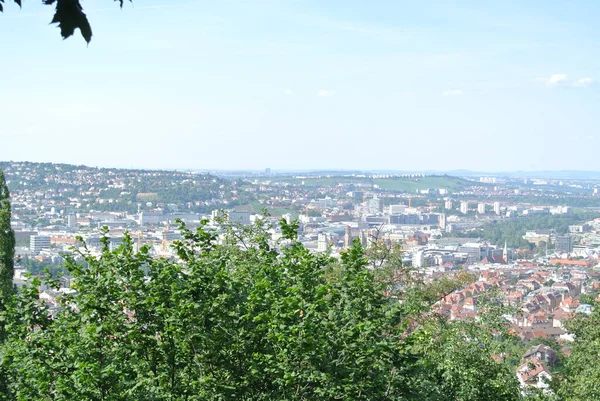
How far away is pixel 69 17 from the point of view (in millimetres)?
2361

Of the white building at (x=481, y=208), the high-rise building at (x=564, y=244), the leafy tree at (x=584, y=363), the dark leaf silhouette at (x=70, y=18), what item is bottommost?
the high-rise building at (x=564, y=244)

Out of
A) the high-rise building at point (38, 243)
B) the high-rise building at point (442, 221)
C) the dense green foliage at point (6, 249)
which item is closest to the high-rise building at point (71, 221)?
the high-rise building at point (38, 243)

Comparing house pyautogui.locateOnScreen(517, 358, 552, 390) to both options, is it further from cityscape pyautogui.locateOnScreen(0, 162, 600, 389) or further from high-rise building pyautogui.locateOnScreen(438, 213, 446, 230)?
high-rise building pyautogui.locateOnScreen(438, 213, 446, 230)

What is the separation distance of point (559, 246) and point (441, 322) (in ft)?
311

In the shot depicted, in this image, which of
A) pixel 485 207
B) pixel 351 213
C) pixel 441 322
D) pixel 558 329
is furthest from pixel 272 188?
pixel 441 322

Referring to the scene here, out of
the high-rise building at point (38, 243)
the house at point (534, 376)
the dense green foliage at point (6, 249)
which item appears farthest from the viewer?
the high-rise building at point (38, 243)

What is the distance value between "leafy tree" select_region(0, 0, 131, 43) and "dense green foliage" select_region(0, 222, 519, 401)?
3.37 metres

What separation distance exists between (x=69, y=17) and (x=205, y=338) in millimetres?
3723

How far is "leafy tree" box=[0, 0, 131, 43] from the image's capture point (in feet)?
7.72

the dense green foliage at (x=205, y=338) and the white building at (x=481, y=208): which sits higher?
the dense green foliage at (x=205, y=338)

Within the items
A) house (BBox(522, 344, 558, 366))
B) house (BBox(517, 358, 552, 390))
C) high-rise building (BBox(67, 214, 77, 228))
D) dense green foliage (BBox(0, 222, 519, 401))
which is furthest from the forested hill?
dense green foliage (BBox(0, 222, 519, 401))

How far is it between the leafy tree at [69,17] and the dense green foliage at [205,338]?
11.1 feet

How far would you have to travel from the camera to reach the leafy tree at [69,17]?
7.72ft

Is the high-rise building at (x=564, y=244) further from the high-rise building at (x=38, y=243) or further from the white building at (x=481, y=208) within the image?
the high-rise building at (x=38, y=243)
